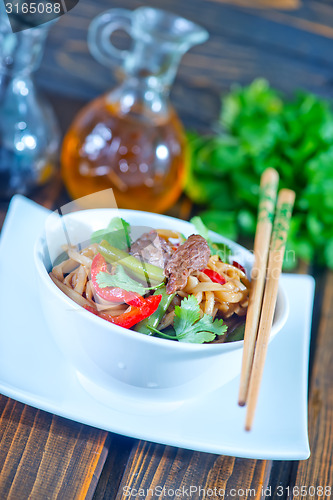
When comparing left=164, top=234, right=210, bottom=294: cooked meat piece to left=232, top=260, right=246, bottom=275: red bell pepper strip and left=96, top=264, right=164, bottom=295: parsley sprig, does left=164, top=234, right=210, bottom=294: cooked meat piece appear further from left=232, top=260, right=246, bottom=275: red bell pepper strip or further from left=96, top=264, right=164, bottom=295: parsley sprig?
left=232, top=260, right=246, bottom=275: red bell pepper strip

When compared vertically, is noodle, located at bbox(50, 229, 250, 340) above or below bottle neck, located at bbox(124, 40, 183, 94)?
below

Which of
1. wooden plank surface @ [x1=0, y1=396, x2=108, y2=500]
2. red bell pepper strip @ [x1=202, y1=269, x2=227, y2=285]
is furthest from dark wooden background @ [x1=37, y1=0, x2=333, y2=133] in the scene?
wooden plank surface @ [x1=0, y1=396, x2=108, y2=500]

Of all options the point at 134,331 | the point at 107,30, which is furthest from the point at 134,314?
→ the point at 107,30

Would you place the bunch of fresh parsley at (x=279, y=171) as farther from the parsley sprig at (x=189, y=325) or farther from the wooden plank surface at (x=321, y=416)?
the parsley sprig at (x=189, y=325)

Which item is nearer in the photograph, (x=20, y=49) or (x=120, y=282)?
(x=120, y=282)

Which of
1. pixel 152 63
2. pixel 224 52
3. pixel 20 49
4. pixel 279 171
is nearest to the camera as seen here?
pixel 20 49

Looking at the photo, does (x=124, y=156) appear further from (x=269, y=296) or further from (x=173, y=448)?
(x=173, y=448)

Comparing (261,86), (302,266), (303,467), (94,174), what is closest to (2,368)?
(303,467)
